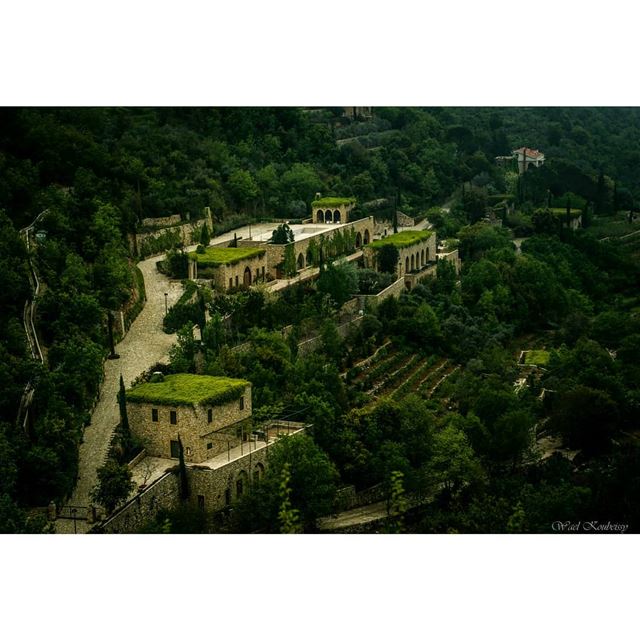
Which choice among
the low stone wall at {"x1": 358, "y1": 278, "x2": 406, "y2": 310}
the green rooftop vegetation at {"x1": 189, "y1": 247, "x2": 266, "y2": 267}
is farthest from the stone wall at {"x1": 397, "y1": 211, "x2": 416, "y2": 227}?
the green rooftop vegetation at {"x1": 189, "y1": 247, "x2": 266, "y2": 267}

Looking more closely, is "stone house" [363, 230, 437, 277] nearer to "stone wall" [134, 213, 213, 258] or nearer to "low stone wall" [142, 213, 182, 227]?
"stone wall" [134, 213, 213, 258]

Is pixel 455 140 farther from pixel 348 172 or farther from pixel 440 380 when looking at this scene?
pixel 440 380

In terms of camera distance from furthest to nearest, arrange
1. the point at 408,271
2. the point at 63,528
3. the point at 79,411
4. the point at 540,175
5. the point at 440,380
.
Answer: the point at 540,175 < the point at 408,271 < the point at 440,380 < the point at 79,411 < the point at 63,528

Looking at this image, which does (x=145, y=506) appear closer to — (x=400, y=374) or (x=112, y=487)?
(x=112, y=487)

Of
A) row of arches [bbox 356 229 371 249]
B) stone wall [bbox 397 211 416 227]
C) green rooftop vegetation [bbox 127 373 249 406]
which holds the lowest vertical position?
stone wall [bbox 397 211 416 227]

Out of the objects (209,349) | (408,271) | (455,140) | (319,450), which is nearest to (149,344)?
(209,349)

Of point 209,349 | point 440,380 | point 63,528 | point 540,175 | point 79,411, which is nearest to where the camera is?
point 63,528

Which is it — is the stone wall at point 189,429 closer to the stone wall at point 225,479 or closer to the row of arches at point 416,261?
the stone wall at point 225,479

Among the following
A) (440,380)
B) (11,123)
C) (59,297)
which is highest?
(11,123)
